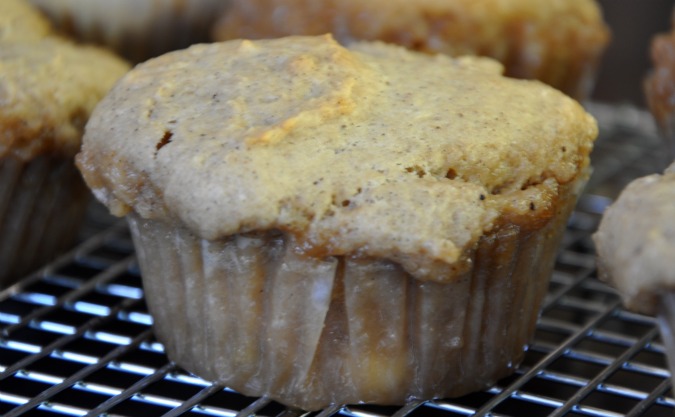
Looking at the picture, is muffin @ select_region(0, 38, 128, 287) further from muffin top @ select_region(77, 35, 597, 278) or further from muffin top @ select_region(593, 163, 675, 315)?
muffin top @ select_region(593, 163, 675, 315)

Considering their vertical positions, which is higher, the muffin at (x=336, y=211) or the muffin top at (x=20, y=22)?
the muffin top at (x=20, y=22)

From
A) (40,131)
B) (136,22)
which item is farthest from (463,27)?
(40,131)

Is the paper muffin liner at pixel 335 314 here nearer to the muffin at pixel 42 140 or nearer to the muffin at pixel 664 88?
the muffin at pixel 42 140

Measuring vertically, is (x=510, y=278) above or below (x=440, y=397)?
above

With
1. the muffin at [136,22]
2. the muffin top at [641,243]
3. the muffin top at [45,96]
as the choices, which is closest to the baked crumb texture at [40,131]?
the muffin top at [45,96]

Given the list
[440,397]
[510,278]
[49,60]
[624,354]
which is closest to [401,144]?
[510,278]

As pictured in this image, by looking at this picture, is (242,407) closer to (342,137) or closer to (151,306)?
(151,306)

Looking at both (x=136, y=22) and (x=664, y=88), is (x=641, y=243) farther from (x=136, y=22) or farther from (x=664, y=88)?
(x=136, y=22)

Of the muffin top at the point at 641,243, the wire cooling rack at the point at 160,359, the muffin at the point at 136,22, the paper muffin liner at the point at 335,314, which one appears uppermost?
the muffin at the point at 136,22

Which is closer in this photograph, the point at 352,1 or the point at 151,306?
the point at 151,306
